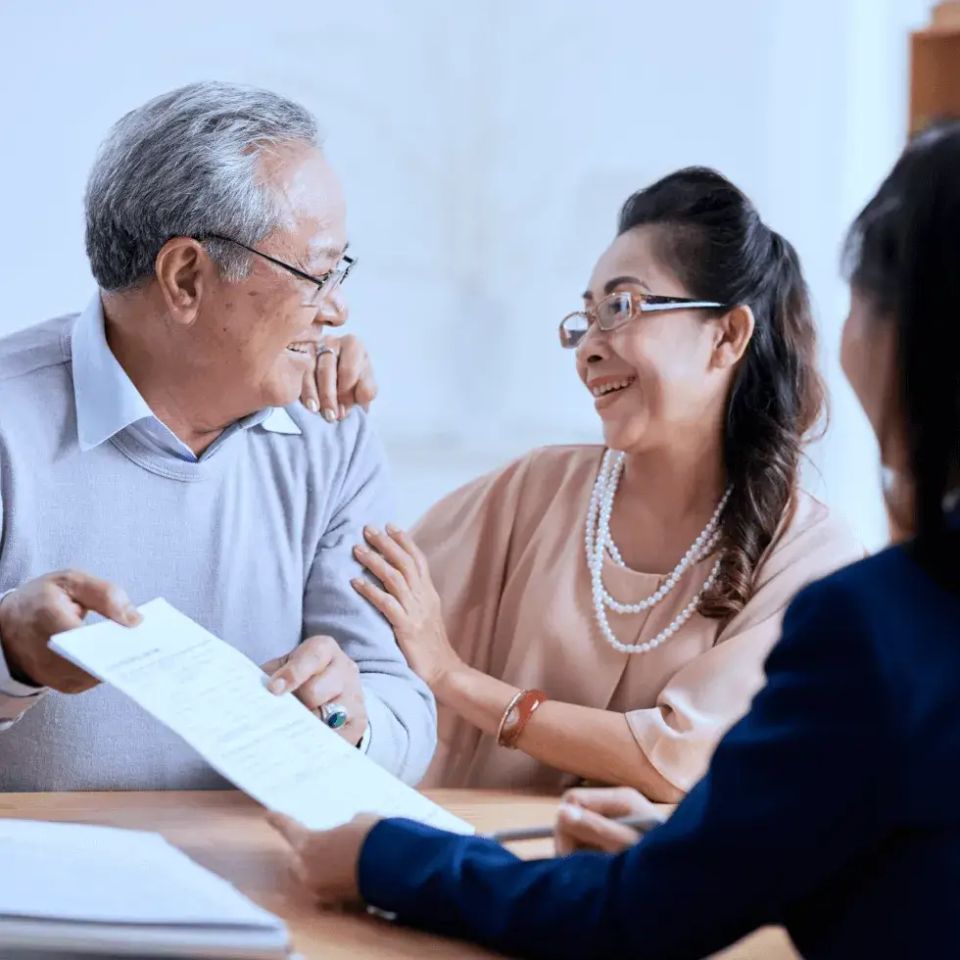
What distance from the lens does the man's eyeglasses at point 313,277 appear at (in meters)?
1.74

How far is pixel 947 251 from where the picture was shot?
0.88m

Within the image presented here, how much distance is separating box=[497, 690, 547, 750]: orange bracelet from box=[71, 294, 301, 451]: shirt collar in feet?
2.03

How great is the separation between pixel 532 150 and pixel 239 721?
8.26ft

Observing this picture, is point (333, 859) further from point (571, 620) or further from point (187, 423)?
point (571, 620)

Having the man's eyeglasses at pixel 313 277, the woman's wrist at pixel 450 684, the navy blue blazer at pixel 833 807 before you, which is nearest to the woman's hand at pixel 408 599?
the woman's wrist at pixel 450 684

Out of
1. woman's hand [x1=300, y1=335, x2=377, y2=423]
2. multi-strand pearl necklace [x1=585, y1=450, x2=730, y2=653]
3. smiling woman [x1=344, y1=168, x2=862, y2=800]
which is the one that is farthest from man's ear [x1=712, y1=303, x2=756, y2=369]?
woman's hand [x1=300, y1=335, x2=377, y2=423]

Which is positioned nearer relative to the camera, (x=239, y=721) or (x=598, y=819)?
(x=598, y=819)

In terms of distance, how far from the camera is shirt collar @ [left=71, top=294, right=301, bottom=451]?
1.72m

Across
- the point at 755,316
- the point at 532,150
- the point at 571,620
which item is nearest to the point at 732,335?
the point at 755,316

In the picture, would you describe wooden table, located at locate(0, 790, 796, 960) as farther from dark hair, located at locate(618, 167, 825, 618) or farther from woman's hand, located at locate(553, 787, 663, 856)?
dark hair, located at locate(618, 167, 825, 618)

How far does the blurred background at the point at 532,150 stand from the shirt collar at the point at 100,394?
1773 millimetres

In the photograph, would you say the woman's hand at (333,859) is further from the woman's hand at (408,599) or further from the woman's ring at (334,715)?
the woman's hand at (408,599)

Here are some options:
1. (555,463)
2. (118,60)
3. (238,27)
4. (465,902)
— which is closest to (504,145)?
(238,27)

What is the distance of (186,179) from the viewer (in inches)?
67.4
